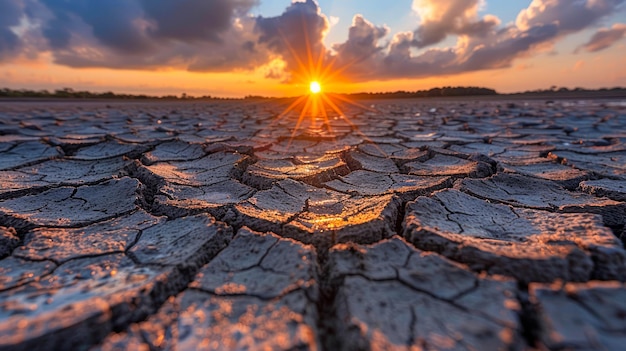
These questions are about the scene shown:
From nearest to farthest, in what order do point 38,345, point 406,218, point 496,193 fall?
1. point 38,345
2. point 406,218
3. point 496,193

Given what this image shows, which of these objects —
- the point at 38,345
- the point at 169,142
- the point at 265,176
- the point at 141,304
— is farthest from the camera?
the point at 169,142

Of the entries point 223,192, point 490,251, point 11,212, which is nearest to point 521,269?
point 490,251

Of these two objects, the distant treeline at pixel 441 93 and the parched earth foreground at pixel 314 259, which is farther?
the distant treeline at pixel 441 93

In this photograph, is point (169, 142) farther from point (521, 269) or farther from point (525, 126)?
point (525, 126)

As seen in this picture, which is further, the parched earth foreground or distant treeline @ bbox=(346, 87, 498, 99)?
distant treeline @ bbox=(346, 87, 498, 99)

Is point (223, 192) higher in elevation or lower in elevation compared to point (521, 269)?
lower

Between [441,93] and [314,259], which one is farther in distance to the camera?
[441,93]

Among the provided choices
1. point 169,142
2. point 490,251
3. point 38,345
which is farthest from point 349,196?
point 169,142

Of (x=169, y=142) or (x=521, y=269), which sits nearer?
(x=521, y=269)
